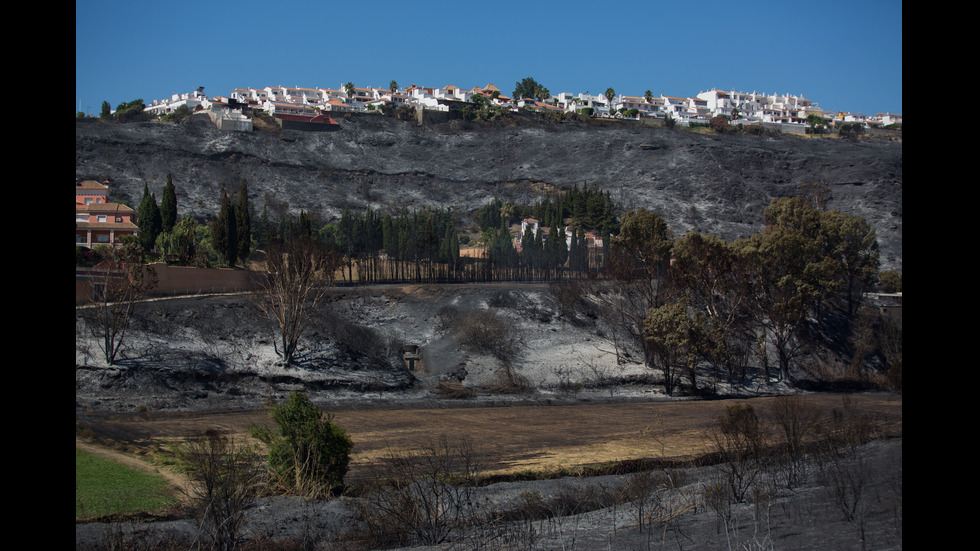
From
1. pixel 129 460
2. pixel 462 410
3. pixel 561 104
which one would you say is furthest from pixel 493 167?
pixel 129 460

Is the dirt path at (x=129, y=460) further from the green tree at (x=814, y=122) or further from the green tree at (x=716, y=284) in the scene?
the green tree at (x=814, y=122)

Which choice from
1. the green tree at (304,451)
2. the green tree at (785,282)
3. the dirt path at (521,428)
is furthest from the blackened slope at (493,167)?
the green tree at (304,451)

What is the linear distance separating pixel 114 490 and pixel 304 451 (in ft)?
13.8

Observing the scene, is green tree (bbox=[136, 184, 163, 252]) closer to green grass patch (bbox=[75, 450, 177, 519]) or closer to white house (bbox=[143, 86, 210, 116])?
green grass patch (bbox=[75, 450, 177, 519])

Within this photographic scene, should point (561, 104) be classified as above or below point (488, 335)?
above

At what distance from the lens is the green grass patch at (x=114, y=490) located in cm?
1485

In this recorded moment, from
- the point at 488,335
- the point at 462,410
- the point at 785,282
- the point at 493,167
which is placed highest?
the point at 493,167

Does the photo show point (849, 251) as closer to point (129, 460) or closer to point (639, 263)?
point (639, 263)

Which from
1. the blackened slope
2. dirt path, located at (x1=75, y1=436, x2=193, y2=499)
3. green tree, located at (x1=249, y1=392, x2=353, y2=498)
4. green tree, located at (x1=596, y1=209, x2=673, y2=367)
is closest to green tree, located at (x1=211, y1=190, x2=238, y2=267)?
green tree, located at (x1=596, y1=209, x2=673, y2=367)

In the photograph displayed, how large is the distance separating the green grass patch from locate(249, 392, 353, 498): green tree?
2362 millimetres

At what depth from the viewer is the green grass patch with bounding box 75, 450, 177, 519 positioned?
1485 cm

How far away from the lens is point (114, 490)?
54.2ft

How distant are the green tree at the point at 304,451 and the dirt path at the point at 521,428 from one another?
2.34 m
